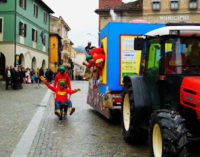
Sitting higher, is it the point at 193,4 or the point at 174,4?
the point at 174,4

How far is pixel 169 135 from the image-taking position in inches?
171

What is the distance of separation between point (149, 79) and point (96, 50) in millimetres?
3351

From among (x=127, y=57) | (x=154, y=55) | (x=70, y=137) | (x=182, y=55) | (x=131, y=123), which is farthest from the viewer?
(x=127, y=57)

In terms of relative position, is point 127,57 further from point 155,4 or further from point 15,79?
point 155,4

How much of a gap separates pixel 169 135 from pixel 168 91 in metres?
1.11

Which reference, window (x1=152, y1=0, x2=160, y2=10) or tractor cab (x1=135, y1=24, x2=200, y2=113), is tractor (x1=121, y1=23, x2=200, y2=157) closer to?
tractor cab (x1=135, y1=24, x2=200, y2=113)

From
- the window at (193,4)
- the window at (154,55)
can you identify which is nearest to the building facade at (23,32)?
the window at (193,4)

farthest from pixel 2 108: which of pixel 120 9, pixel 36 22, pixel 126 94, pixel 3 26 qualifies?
pixel 120 9

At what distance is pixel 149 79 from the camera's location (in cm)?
606

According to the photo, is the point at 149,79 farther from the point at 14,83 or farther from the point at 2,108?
the point at 14,83

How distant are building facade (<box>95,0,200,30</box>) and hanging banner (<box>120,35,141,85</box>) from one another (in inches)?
1514

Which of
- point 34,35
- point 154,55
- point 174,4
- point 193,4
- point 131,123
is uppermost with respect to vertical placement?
point 174,4

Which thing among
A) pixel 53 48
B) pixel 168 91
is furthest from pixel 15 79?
pixel 53 48

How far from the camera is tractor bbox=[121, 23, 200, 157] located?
440 centimetres
